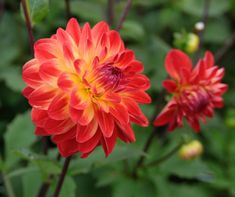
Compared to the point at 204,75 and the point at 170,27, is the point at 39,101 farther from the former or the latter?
the point at 170,27

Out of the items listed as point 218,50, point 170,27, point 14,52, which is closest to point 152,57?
point 170,27

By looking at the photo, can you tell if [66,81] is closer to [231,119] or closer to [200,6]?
[231,119]

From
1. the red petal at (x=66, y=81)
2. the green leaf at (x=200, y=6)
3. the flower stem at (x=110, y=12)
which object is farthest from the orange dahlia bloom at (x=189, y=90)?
the green leaf at (x=200, y=6)

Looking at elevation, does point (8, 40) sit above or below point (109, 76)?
below

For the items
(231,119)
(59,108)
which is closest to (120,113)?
(59,108)

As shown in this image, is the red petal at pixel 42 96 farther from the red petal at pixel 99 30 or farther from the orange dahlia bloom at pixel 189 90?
the orange dahlia bloom at pixel 189 90

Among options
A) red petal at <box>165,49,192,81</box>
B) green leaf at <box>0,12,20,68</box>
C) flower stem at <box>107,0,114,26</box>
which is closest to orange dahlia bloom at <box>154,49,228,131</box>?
red petal at <box>165,49,192,81</box>
